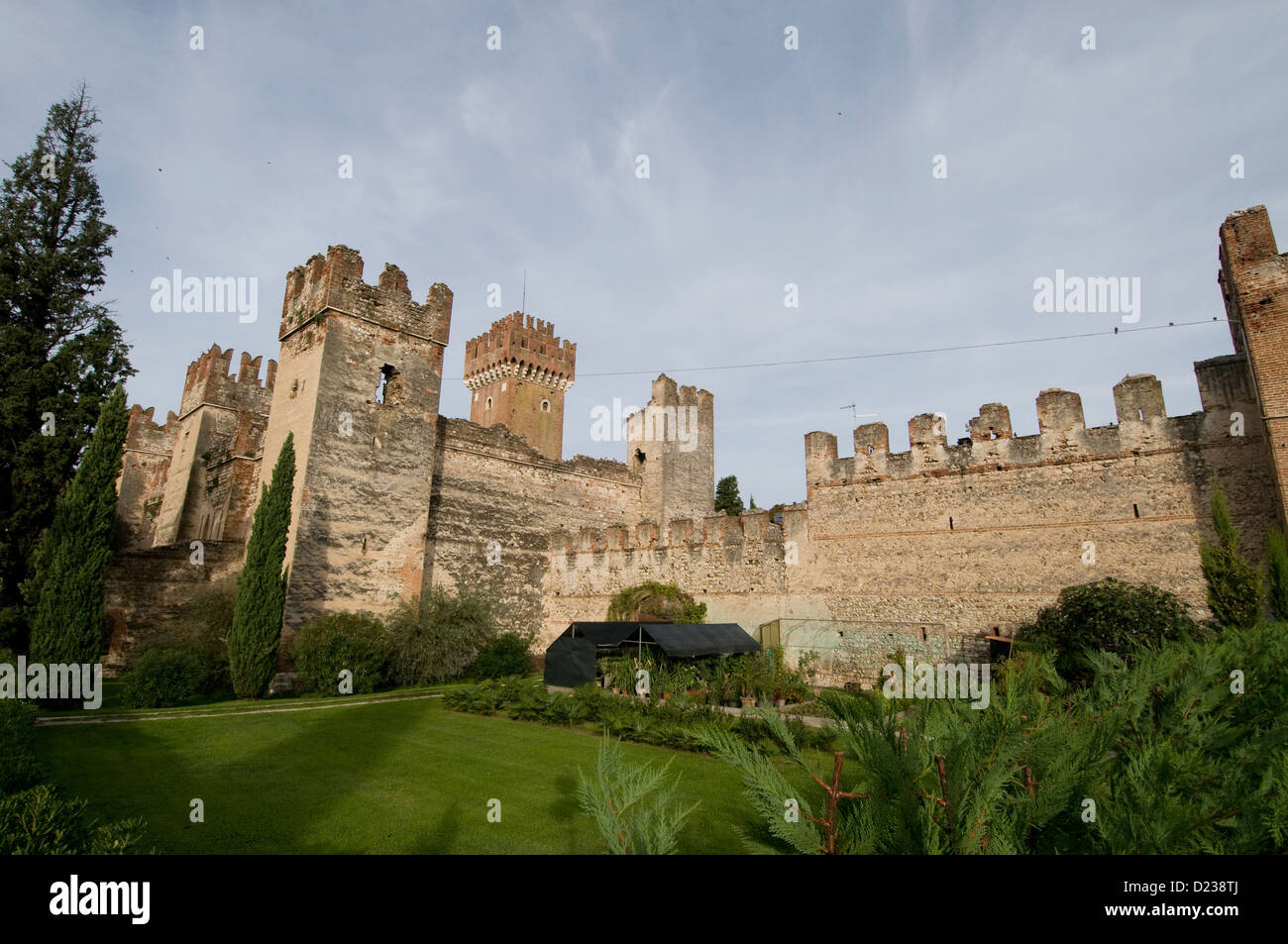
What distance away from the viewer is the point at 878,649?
18359mm

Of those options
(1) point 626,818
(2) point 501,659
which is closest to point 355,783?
(1) point 626,818

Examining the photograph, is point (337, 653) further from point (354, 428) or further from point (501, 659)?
point (354, 428)

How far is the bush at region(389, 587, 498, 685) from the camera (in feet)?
61.4

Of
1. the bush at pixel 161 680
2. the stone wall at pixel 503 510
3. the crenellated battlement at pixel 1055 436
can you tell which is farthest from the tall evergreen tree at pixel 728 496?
the bush at pixel 161 680

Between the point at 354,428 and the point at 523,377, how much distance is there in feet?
76.3

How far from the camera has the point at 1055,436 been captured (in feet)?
55.0

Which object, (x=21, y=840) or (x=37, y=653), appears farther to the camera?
(x=37, y=653)

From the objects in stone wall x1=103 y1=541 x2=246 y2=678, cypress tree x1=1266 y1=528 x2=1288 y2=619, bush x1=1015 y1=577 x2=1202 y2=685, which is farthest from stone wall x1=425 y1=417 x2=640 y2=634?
cypress tree x1=1266 y1=528 x2=1288 y2=619

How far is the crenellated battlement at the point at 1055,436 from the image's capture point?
1490 centimetres

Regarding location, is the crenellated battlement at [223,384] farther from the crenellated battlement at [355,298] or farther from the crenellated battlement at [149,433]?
the crenellated battlement at [355,298]
